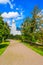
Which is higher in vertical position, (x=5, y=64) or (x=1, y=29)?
(x=1, y=29)

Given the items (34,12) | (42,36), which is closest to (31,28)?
(34,12)

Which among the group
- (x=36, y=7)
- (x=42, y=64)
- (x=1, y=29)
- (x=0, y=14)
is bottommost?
(x=42, y=64)

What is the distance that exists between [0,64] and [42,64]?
10.2 feet

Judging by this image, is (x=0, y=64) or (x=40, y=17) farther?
(x=40, y=17)

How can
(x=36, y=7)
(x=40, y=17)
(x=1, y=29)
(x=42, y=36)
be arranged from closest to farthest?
1. (x=1, y=29)
2. (x=42, y=36)
3. (x=40, y=17)
4. (x=36, y=7)

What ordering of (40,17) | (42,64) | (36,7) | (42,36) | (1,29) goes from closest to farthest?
(42,64) < (1,29) < (42,36) < (40,17) < (36,7)

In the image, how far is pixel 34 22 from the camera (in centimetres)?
6744

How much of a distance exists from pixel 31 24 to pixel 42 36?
89.3ft

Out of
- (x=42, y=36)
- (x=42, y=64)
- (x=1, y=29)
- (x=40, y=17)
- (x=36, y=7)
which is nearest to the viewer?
(x=42, y=64)

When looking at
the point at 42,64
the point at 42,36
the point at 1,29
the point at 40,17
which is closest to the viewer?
the point at 42,64

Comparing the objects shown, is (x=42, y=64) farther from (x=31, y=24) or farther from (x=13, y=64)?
(x=31, y=24)

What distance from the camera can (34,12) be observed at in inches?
2635

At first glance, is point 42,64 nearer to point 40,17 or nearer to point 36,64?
point 36,64

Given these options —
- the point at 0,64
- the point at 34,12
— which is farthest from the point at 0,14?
the point at 0,64
